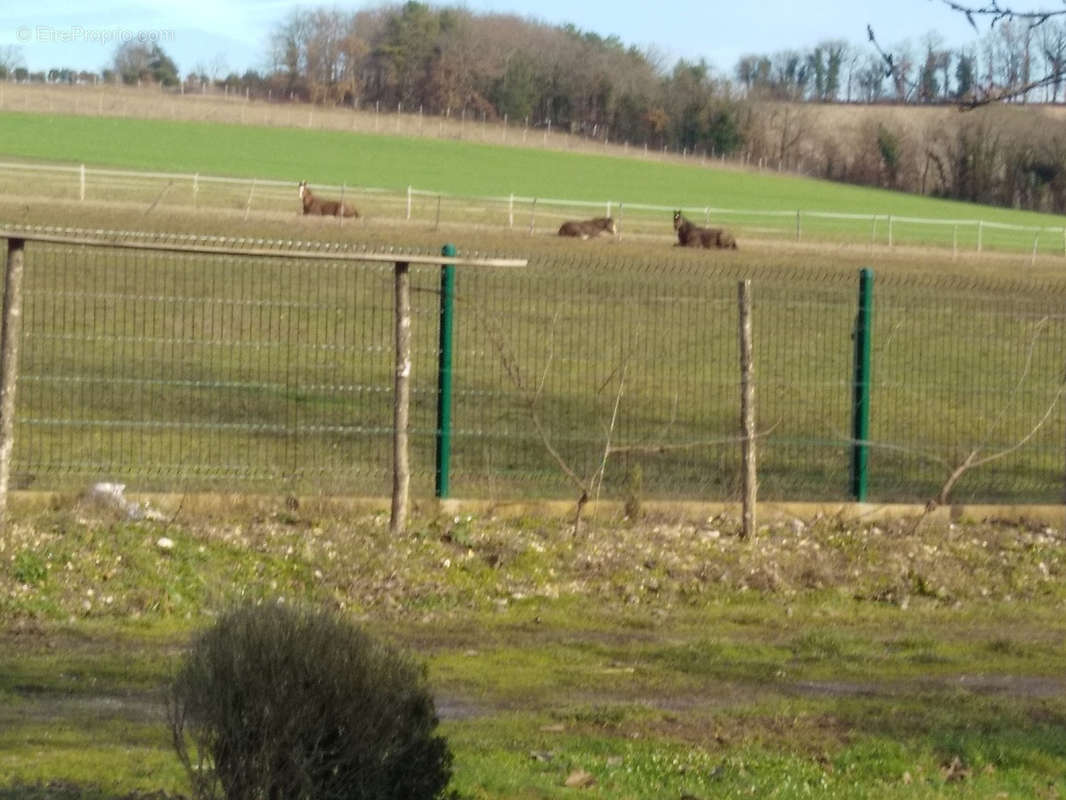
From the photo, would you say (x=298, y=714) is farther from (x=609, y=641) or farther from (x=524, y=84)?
(x=524, y=84)

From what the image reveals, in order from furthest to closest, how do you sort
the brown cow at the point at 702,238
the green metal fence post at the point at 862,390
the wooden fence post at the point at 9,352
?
the brown cow at the point at 702,238 → the green metal fence post at the point at 862,390 → the wooden fence post at the point at 9,352

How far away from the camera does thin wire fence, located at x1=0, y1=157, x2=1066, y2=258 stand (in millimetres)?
46281

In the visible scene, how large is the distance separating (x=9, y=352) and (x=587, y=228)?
33.2m

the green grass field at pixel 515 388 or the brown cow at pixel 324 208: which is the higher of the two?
the brown cow at pixel 324 208

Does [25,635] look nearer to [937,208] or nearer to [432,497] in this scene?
[432,497]

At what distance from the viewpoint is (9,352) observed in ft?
35.0

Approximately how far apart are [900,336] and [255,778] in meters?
13.8

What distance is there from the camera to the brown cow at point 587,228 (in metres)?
42.8

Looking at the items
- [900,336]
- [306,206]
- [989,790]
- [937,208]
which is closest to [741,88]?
[937,208]

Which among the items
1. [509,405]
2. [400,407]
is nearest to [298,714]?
[400,407]

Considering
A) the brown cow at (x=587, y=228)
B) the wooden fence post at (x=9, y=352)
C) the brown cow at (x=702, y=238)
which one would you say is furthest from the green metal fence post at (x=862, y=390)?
the brown cow at (x=587, y=228)

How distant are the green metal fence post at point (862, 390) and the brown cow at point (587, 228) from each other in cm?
2923

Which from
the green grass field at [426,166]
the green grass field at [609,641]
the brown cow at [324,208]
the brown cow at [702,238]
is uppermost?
the green grass field at [426,166]

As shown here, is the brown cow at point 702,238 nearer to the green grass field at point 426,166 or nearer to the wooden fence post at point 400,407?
the green grass field at point 426,166
